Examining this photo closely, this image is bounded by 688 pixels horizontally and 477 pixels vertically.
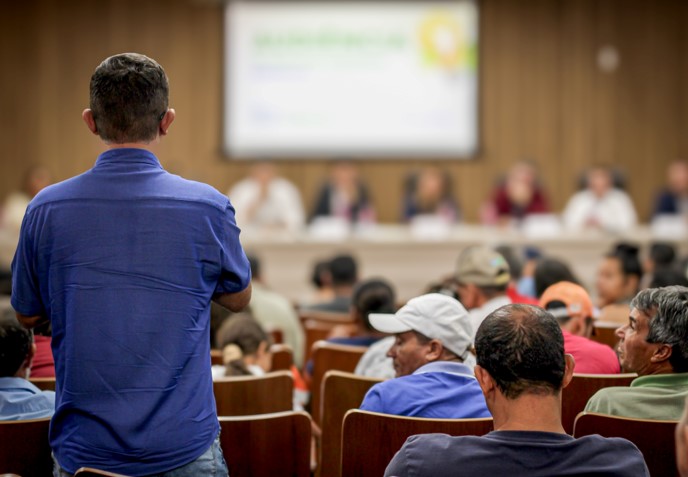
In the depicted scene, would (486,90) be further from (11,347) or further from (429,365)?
(11,347)

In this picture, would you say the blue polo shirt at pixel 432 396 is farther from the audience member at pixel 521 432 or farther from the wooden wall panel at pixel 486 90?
the wooden wall panel at pixel 486 90

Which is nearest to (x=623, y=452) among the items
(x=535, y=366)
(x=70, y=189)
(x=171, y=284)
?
(x=535, y=366)

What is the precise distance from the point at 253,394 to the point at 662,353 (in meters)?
1.06

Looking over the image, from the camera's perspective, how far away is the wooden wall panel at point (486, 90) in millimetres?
9328

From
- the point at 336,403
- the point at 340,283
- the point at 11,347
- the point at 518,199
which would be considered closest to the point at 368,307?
the point at 336,403

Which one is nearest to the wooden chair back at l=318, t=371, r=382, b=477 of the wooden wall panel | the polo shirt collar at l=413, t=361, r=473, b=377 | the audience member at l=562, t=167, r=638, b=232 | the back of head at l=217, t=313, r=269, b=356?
the polo shirt collar at l=413, t=361, r=473, b=377

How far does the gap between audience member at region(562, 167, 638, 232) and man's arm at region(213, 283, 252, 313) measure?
21.5 feet

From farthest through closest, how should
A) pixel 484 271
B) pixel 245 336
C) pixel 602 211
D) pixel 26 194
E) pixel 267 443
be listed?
pixel 602 211 < pixel 26 194 < pixel 484 271 < pixel 245 336 < pixel 267 443

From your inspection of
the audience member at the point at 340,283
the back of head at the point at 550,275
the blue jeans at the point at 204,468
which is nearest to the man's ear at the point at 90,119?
the blue jeans at the point at 204,468

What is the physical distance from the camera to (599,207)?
8.23m

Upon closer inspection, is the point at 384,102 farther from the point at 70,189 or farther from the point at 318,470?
the point at 70,189

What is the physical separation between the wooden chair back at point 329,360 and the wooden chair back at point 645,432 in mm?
1324

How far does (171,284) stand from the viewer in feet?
5.48

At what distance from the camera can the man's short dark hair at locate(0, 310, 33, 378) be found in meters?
2.16
